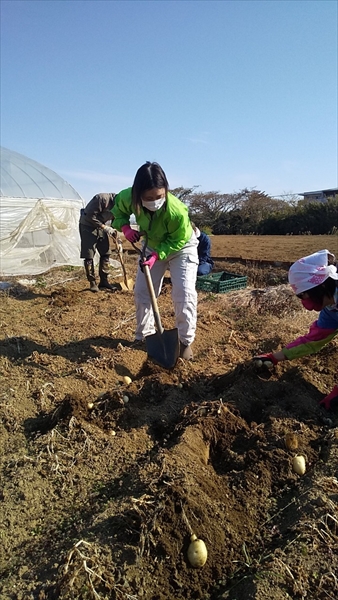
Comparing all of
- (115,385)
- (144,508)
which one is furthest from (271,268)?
(144,508)

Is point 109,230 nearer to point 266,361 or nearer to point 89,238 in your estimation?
point 89,238

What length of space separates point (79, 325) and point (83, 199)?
7133 mm

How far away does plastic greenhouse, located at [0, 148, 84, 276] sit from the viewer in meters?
9.52

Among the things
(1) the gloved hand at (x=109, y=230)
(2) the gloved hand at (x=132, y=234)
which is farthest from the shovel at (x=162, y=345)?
(1) the gloved hand at (x=109, y=230)

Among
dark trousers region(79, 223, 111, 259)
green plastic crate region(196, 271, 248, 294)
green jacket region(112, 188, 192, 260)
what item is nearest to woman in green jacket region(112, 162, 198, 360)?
green jacket region(112, 188, 192, 260)

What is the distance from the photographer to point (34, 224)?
9.77 m

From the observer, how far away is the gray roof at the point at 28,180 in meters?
10.3

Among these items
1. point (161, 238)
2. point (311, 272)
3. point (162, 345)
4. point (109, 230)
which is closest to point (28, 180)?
point (109, 230)

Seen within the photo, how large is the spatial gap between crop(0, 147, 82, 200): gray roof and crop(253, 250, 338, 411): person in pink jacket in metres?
8.59

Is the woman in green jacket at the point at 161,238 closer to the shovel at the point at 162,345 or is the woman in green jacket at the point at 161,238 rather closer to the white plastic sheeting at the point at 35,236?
the shovel at the point at 162,345

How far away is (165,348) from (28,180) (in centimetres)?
859

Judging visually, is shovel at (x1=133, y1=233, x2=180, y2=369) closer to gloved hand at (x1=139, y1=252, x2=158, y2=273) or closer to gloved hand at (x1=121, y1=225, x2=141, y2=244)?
gloved hand at (x1=139, y1=252, x2=158, y2=273)

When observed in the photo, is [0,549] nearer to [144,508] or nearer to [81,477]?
[81,477]

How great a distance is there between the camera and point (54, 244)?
10.1 meters
